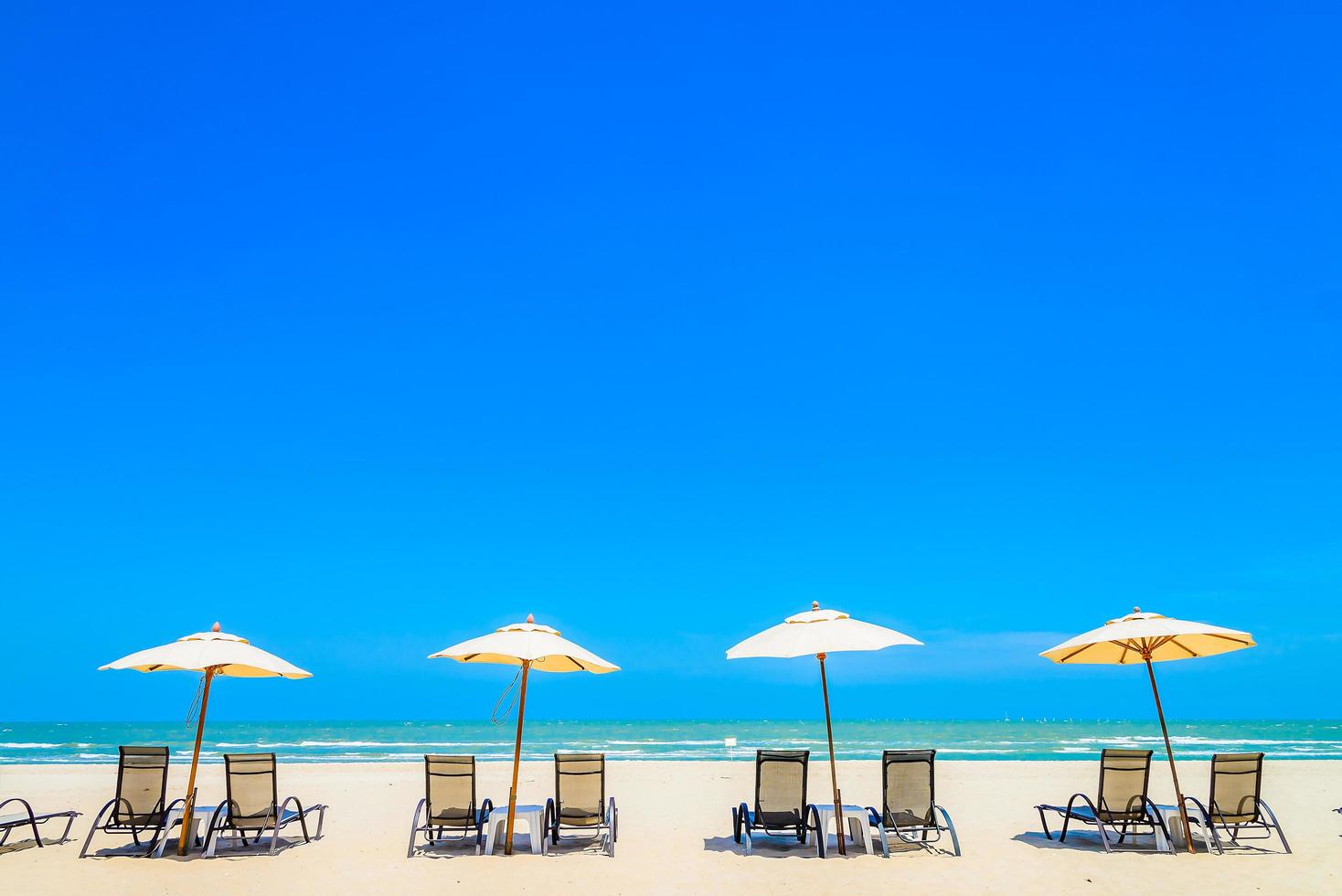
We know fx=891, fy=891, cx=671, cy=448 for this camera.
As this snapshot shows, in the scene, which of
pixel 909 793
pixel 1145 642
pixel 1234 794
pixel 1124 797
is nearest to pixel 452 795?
pixel 909 793

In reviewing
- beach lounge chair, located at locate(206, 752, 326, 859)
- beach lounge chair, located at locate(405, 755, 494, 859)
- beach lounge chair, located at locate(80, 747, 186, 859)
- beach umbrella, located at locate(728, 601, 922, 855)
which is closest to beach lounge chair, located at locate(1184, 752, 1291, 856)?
beach umbrella, located at locate(728, 601, 922, 855)

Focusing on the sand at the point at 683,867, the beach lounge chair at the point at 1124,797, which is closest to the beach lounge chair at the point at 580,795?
the sand at the point at 683,867

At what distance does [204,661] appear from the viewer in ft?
24.6

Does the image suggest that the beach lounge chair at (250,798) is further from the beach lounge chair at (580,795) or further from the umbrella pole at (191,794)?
the beach lounge chair at (580,795)

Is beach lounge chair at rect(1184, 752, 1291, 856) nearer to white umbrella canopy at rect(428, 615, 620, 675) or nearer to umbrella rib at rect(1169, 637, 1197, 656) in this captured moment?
umbrella rib at rect(1169, 637, 1197, 656)

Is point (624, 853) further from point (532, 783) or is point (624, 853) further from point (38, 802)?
point (38, 802)

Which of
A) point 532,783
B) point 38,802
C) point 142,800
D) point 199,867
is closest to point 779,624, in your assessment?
point 199,867

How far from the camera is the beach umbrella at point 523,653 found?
747cm

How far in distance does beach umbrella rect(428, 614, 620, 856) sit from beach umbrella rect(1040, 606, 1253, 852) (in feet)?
14.0

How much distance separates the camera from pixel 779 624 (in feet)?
25.8

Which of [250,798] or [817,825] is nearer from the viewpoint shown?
[817,825]

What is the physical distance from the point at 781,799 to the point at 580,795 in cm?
182

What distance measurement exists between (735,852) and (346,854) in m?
3.48

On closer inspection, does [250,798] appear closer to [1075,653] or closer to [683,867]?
[683,867]
